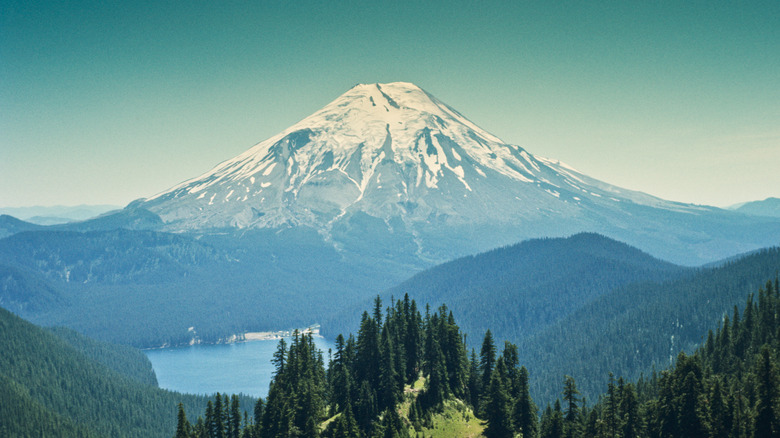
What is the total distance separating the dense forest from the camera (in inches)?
2813

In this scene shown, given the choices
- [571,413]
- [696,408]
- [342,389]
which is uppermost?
[696,408]

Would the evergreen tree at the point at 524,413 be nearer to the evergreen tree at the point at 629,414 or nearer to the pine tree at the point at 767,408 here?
the evergreen tree at the point at 629,414

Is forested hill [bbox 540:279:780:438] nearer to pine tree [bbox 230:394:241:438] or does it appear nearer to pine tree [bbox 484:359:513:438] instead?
pine tree [bbox 484:359:513:438]

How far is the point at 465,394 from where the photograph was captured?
3679 inches

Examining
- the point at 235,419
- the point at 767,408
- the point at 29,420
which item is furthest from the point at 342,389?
the point at 29,420

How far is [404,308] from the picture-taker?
101 m

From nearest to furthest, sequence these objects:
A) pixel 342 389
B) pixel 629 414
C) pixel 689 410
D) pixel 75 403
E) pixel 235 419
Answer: pixel 689 410 < pixel 629 414 < pixel 342 389 < pixel 235 419 < pixel 75 403

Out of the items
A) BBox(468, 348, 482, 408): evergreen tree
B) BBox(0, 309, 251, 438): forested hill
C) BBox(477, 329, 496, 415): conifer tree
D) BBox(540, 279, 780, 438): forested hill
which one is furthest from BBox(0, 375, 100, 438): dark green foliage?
BBox(540, 279, 780, 438): forested hill

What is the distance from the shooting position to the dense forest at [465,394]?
71.4 m

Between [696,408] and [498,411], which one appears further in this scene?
[498,411]

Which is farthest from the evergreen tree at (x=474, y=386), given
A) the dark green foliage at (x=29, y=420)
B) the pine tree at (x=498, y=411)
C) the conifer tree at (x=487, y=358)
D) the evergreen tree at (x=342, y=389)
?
the dark green foliage at (x=29, y=420)

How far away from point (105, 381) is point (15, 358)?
79.4 feet

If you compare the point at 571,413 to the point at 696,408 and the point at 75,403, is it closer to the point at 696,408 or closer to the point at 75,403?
the point at 696,408

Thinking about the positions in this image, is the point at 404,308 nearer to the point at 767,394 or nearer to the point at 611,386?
the point at 611,386
